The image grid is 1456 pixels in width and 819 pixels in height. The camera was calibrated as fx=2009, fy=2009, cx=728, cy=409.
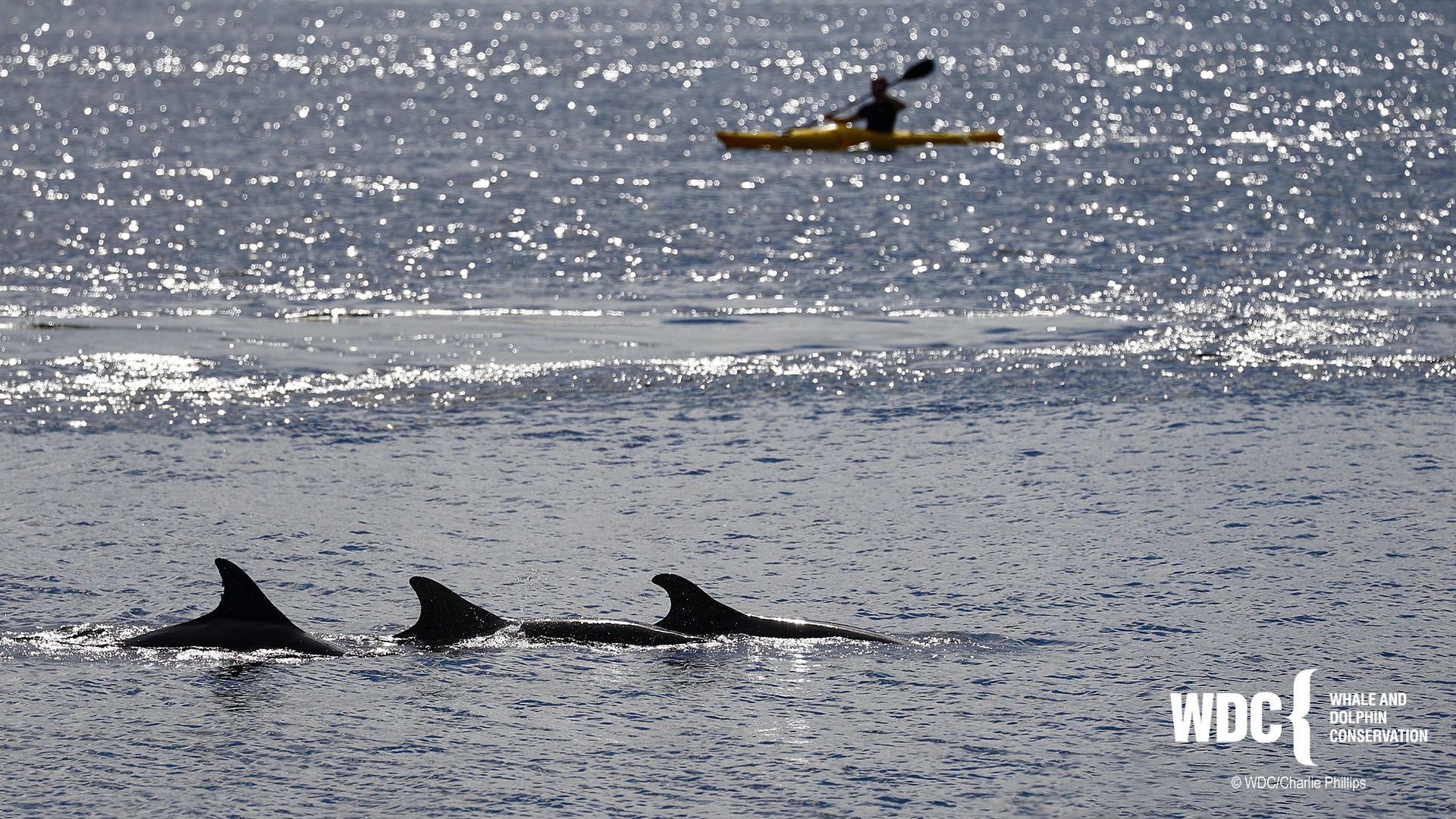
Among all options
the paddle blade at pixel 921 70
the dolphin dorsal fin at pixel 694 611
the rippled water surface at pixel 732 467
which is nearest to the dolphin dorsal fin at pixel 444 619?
Result: the rippled water surface at pixel 732 467

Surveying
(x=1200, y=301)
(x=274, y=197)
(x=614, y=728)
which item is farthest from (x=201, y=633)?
(x=274, y=197)

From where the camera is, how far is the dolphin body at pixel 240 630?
11.7 meters

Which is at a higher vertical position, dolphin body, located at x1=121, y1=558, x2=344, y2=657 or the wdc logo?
dolphin body, located at x1=121, y1=558, x2=344, y2=657

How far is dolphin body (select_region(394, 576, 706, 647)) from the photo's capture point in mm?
11773

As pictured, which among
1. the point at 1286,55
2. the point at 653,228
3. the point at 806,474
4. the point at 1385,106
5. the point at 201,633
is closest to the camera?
the point at 201,633

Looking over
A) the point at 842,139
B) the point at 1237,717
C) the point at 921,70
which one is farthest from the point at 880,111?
the point at 1237,717

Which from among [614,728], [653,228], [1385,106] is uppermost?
[1385,106]

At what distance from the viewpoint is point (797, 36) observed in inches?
3693

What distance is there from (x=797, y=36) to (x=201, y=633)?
84367 mm

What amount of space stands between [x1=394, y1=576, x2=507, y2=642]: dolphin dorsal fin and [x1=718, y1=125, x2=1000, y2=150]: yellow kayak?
28.9m

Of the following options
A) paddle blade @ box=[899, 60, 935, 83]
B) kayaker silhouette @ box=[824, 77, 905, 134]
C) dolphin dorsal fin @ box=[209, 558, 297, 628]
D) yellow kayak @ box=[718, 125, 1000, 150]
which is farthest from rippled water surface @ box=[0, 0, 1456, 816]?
paddle blade @ box=[899, 60, 935, 83]

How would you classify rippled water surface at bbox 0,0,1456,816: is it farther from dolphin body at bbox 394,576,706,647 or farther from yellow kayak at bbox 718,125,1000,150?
yellow kayak at bbox 718,125,1000,150

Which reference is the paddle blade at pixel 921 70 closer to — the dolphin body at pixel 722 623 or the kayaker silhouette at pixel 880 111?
the kayaker silhouette at pixel 880 111

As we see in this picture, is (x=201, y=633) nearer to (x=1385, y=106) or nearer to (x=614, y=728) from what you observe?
(x=614, y=728)
